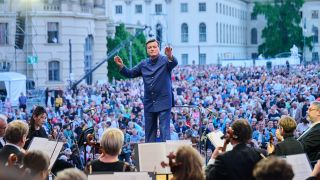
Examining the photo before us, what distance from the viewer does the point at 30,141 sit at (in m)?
11.6

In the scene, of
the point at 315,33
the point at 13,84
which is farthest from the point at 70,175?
the point at 315,33

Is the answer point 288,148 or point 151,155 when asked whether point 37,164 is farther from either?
point 288,148

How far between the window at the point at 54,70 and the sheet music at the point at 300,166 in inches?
1792

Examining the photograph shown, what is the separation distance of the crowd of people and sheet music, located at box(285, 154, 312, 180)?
2.14 feet

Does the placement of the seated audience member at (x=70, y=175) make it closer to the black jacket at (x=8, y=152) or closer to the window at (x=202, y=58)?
the black jacket at (x=8, y=152)

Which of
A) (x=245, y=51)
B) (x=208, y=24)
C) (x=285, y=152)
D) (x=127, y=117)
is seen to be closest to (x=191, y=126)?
(x=127, y=117)

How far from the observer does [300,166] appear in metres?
9.38

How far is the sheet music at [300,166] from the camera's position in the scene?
930cm

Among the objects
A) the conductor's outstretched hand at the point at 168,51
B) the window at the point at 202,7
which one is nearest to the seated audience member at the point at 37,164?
the conductor's outstretched hand at the point at 168,51

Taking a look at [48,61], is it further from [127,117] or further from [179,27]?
[179,27]

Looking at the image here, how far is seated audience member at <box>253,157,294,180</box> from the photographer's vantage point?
22.9 feet

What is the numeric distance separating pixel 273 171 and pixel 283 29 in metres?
106

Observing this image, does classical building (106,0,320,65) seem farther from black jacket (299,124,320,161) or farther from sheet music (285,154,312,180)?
sheet music (285,154,312,180)

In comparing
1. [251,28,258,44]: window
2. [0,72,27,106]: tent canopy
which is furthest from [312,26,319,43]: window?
[0,72,27,106]: tent canopy
